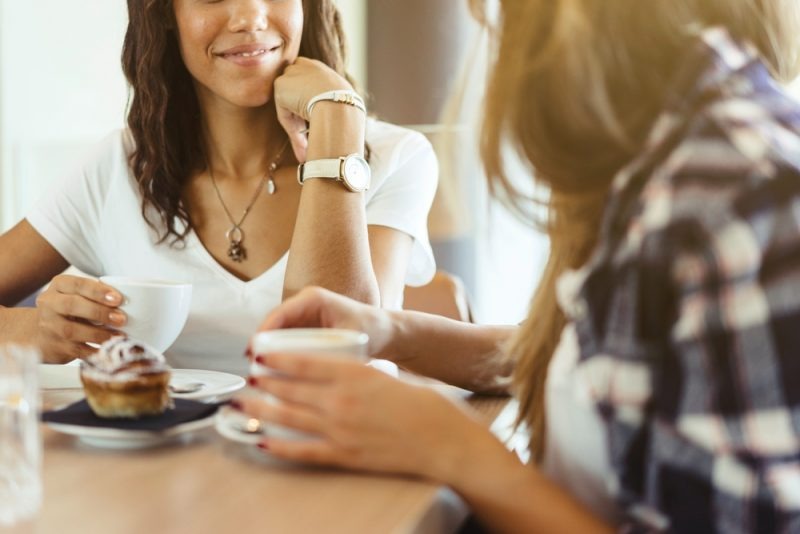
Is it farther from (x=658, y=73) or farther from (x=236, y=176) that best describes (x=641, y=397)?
(x=236, y=176)

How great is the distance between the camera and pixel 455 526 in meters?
0.82

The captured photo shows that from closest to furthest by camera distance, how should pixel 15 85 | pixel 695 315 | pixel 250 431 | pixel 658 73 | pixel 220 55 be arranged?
pixel 695 315, pixel 658 73, pixel 250 431, pixel 220 55, pixel 15 85

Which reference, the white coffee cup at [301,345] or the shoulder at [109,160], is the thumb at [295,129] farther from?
the white coffee cup at [301,345]

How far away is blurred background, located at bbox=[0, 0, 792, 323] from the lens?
10.8ft

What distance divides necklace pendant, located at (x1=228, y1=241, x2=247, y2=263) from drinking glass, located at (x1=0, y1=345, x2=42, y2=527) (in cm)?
87

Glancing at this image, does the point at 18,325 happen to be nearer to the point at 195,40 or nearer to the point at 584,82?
the point at 195,40

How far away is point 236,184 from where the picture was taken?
1.75 metres

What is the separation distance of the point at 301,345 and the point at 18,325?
0.69 meters

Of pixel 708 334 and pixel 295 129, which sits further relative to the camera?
pixel 295 129

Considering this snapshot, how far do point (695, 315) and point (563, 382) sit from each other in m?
0.14

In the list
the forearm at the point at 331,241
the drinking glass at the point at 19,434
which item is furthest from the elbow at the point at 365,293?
the drinking glass at the point at 19,434

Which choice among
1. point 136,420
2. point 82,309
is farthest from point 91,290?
point 136,420

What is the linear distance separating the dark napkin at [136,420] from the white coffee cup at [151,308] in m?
0.14

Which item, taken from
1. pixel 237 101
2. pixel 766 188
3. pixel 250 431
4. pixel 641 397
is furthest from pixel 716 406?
pixel 237 101
